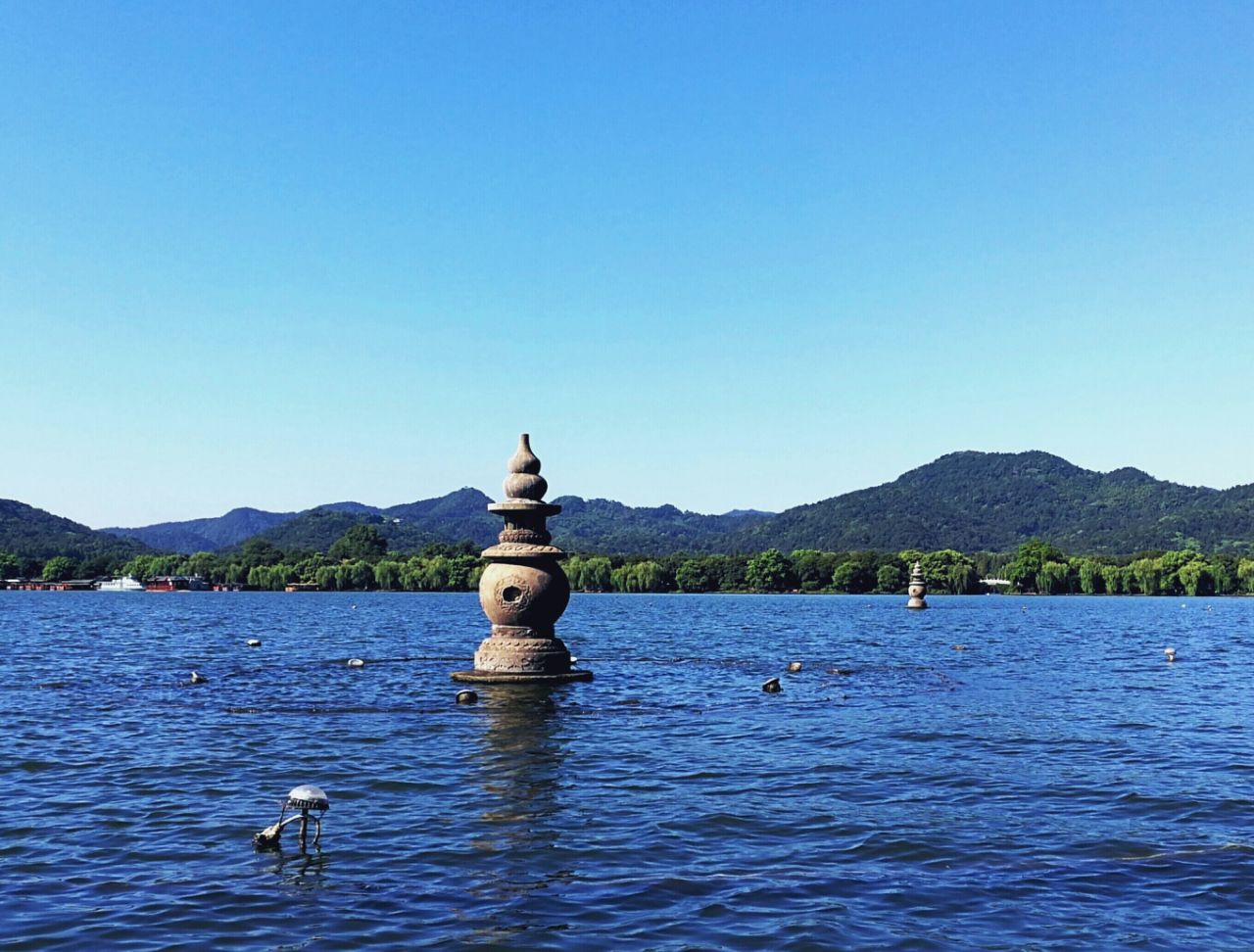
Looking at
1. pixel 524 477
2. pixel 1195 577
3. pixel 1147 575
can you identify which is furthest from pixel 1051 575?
pixel 524 477

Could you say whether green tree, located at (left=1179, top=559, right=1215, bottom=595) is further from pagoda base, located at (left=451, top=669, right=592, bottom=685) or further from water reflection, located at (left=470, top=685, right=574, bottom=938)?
water reflection, located at (left=470, top=685, right=574, bottom=938)

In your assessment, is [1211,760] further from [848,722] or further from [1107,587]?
[1107,587]

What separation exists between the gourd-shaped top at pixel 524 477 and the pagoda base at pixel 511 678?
16.5 feet

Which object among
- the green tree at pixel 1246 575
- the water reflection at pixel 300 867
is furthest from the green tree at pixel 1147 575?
the water reflection at pixel 300 867

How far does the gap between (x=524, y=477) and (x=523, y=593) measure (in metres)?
3.48

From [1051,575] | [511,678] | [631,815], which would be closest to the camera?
[631,815]

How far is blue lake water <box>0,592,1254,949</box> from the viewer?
35.8ft

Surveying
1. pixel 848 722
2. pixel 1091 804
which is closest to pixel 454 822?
pixel 1091 804

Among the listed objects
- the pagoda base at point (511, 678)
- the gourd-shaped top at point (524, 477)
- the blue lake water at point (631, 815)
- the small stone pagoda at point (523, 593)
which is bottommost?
the blue lake water at point (631, 815)

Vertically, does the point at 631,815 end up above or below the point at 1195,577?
below

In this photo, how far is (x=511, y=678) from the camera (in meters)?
30.7

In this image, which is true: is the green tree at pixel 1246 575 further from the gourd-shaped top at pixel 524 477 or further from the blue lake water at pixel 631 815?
the gourd-shaped top at pixel 524 477

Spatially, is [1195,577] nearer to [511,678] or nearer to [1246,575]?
[1246,575]

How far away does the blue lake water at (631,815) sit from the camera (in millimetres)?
10906
